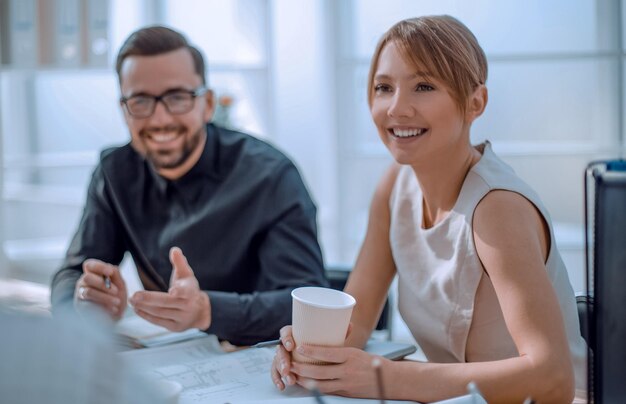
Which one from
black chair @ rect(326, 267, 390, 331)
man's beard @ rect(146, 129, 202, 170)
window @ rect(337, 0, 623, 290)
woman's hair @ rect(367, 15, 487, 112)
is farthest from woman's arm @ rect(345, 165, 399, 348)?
window @ rect(337, 0, 623, 290)

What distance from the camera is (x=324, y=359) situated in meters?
1.19

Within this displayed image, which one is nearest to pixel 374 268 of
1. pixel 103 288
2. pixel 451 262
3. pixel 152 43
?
pixel 451 262

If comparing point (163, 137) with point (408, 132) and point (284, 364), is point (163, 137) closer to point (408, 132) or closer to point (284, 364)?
point (408, 132)

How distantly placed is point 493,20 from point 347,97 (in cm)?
81

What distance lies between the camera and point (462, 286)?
4.50ft

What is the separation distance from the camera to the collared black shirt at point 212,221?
73.7 inches

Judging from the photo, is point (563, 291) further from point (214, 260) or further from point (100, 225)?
point (100, 225)

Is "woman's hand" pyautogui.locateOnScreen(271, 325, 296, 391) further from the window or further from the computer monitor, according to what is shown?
the window

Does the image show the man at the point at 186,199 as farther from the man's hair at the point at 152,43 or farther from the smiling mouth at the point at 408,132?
the smiling mouth at the point at 408,132

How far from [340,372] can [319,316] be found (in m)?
0.10

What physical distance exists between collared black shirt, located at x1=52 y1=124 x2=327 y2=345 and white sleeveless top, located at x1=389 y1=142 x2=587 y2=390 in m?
0.37

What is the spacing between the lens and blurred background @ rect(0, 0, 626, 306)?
12.4ft

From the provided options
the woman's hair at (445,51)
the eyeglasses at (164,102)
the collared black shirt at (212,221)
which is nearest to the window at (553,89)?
the collared black shirt at (212,221)

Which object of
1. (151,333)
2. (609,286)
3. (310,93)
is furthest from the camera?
(310,93)
